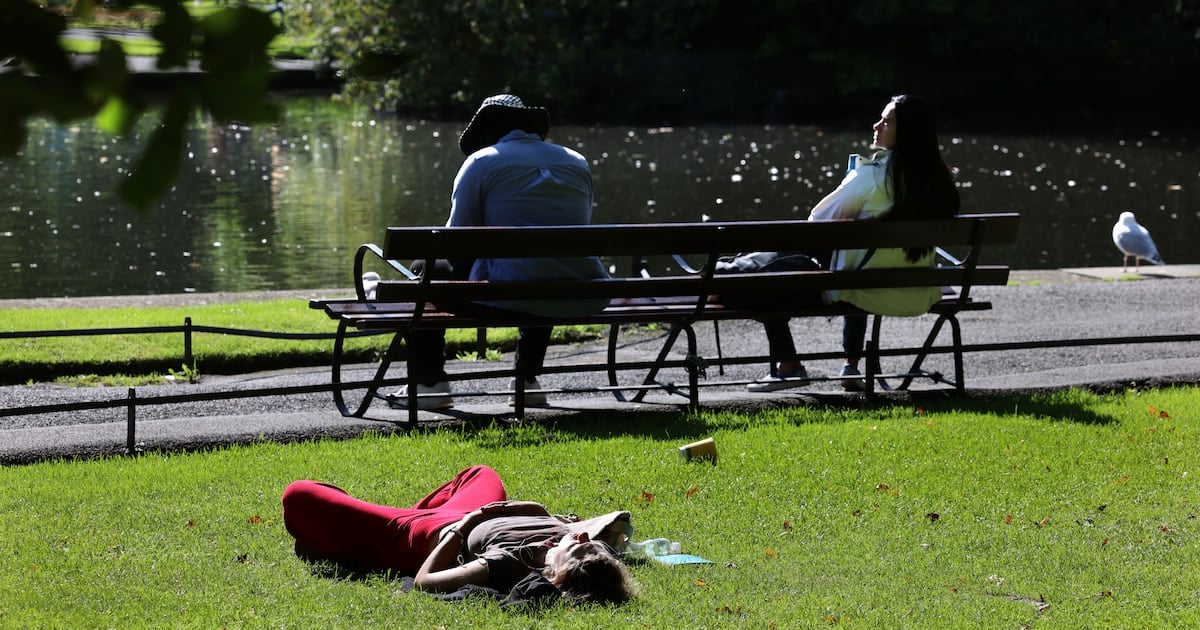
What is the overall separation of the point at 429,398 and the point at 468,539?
2.73 metres

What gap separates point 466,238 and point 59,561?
7.66 ft

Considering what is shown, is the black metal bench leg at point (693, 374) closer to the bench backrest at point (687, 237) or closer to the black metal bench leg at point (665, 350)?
the black metal bench leg at point (665, 350)

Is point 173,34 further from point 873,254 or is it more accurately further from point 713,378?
point 713,378

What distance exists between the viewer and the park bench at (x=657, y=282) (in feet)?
20.8

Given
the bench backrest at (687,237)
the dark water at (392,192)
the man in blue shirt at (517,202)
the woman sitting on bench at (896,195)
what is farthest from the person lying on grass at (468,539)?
the dark water at (392,192)

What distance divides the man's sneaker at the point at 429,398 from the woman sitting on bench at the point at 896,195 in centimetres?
164

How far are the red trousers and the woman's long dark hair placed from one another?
3214 mm

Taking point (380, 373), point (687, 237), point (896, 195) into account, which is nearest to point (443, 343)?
point (380, 373)

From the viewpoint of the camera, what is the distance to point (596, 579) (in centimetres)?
417

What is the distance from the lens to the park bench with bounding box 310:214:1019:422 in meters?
6.34

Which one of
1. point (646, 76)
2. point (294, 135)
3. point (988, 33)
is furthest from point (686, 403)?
point (988, 33)

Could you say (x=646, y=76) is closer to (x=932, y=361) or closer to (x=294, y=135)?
(x=294, y=135)

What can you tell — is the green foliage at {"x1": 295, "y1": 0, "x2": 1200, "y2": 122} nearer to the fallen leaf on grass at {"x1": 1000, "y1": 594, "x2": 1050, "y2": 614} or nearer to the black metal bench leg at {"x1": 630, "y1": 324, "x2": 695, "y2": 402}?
the black metal bench leg at {"x1": 630, "y1": 324, "x2": 695, "y2": 402}

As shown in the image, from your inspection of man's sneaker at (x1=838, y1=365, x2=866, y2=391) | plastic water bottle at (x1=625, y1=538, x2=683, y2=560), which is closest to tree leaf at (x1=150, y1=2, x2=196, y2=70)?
plastic water bottle at (x1=625, y1=538, x2=683, y2=560)
